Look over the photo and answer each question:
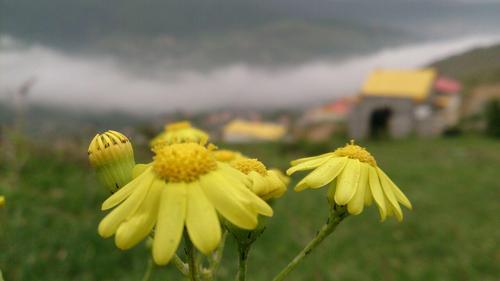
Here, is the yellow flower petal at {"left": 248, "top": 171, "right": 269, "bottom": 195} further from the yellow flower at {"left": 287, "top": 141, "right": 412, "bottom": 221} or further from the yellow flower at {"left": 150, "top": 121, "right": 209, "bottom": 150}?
the yellow flower at {"left": 150, "top": 121, "right": 209, "bottom": 150}

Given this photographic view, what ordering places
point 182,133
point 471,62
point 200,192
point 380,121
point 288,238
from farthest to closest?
point 471,62 → point 380,121 → point 288,238 → point 182,133 → point 200,192

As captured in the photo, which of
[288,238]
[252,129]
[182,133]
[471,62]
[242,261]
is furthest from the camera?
[471,62]

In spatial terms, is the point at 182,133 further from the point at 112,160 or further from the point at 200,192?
the point at 200,192

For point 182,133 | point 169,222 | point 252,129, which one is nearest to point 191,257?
point 169,222

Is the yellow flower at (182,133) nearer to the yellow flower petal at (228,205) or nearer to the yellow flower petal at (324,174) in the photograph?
the yellow flower petal at (324,174)

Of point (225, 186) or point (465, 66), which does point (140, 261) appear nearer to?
point (225, 186)

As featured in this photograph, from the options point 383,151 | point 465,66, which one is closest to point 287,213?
point 383,151
